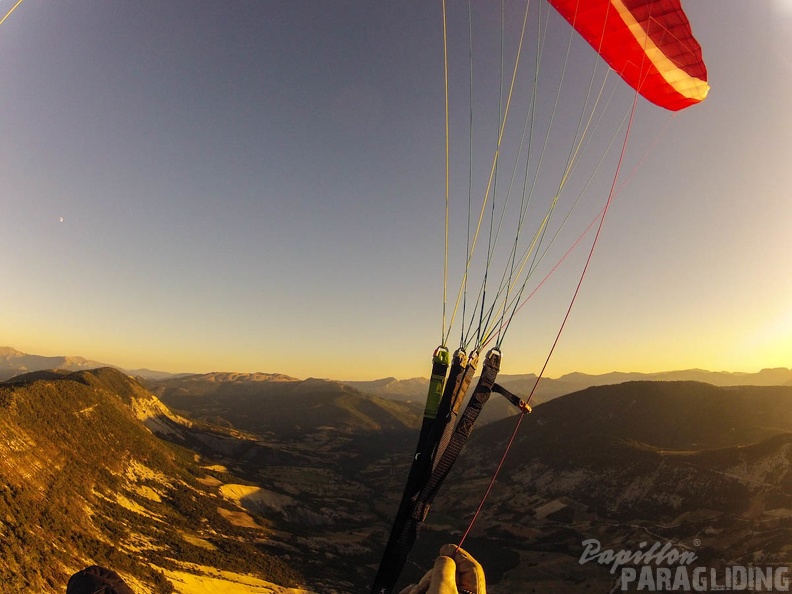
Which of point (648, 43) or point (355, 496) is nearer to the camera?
point (648, 43)

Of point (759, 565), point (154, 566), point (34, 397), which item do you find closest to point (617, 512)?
point (759, 565)

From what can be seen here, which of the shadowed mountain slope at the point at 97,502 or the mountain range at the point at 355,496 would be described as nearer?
the shadowed mountain slope at the point at 97,502

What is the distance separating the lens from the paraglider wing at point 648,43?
11.0 meters

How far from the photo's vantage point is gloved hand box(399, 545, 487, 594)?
363cm

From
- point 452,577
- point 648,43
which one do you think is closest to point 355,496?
point 648,43

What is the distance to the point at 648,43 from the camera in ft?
39.0

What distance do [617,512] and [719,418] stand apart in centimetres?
3775

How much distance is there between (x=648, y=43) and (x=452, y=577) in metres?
15.4

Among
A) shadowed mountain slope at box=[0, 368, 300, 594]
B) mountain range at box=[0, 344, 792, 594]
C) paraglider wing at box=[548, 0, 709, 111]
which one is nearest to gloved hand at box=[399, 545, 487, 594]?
paraglider wing at box=[548, 0, 709, 111]

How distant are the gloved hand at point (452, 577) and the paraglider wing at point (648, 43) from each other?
12.8m

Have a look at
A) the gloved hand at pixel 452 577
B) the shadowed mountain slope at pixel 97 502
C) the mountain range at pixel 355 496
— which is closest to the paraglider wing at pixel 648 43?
the gloved hand at pixel 452 577

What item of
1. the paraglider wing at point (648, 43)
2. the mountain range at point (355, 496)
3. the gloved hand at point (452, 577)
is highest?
the paraglider wing at point (648, 43)

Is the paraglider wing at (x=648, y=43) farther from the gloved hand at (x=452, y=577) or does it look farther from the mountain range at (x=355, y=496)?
the mountain range at (x=355, y=496)

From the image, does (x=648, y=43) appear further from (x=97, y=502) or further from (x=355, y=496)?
(x=355, y=496)
